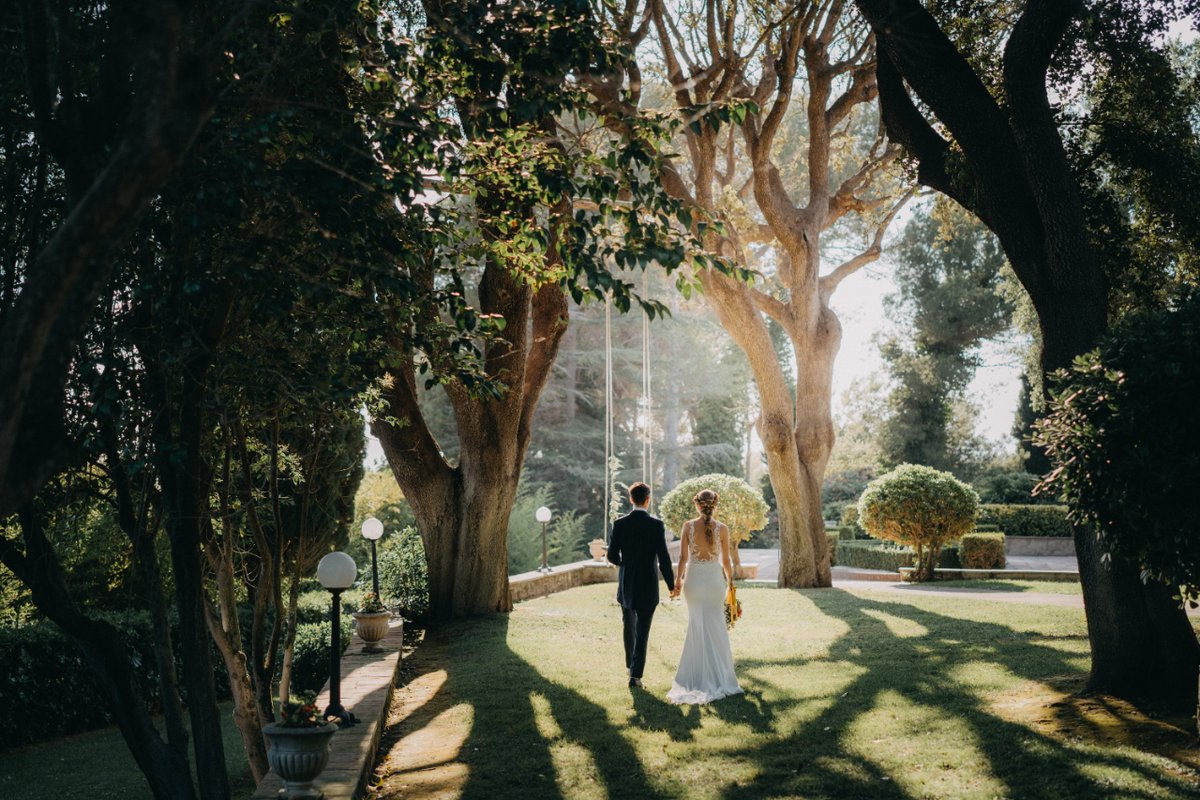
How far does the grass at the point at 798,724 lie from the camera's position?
5723 millimetres

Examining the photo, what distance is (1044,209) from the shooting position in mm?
7535

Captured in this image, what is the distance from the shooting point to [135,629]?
12836 mm

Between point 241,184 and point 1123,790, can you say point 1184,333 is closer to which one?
point 1123,790

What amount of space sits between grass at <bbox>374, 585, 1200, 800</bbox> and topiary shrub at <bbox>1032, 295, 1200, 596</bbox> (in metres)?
1.26

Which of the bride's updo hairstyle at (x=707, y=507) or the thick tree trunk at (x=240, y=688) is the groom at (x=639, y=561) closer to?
the bride's updo hairstyle at (x=707, y=507)

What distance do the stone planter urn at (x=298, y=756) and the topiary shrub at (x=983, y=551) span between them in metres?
18.1

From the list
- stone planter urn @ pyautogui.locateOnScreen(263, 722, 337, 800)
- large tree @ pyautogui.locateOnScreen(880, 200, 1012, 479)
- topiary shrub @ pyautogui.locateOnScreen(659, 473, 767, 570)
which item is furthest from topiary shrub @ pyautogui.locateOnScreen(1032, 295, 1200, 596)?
large tree @ pyautogui.locateOnScreen(880, 200, 1012, 479)

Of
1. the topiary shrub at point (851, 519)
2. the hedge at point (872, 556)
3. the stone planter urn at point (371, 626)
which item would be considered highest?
the topiary shrub at point (851, 519)

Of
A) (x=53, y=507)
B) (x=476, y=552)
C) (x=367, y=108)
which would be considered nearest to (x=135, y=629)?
(x=476, y=552)

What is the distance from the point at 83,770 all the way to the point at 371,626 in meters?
3.17

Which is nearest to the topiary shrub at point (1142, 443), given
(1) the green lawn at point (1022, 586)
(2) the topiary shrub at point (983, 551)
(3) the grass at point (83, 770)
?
(3) the grass at point (83, 770)

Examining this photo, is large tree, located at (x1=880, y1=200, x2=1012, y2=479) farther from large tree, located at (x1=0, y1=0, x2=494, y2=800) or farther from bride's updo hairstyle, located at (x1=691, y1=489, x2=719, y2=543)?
large tree, located at (x1=0, y1=0, x2=494, y2=800)

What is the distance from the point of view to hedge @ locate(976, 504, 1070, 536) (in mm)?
26641

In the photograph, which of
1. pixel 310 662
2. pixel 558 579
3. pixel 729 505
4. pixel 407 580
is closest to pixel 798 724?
pixel 407 580
